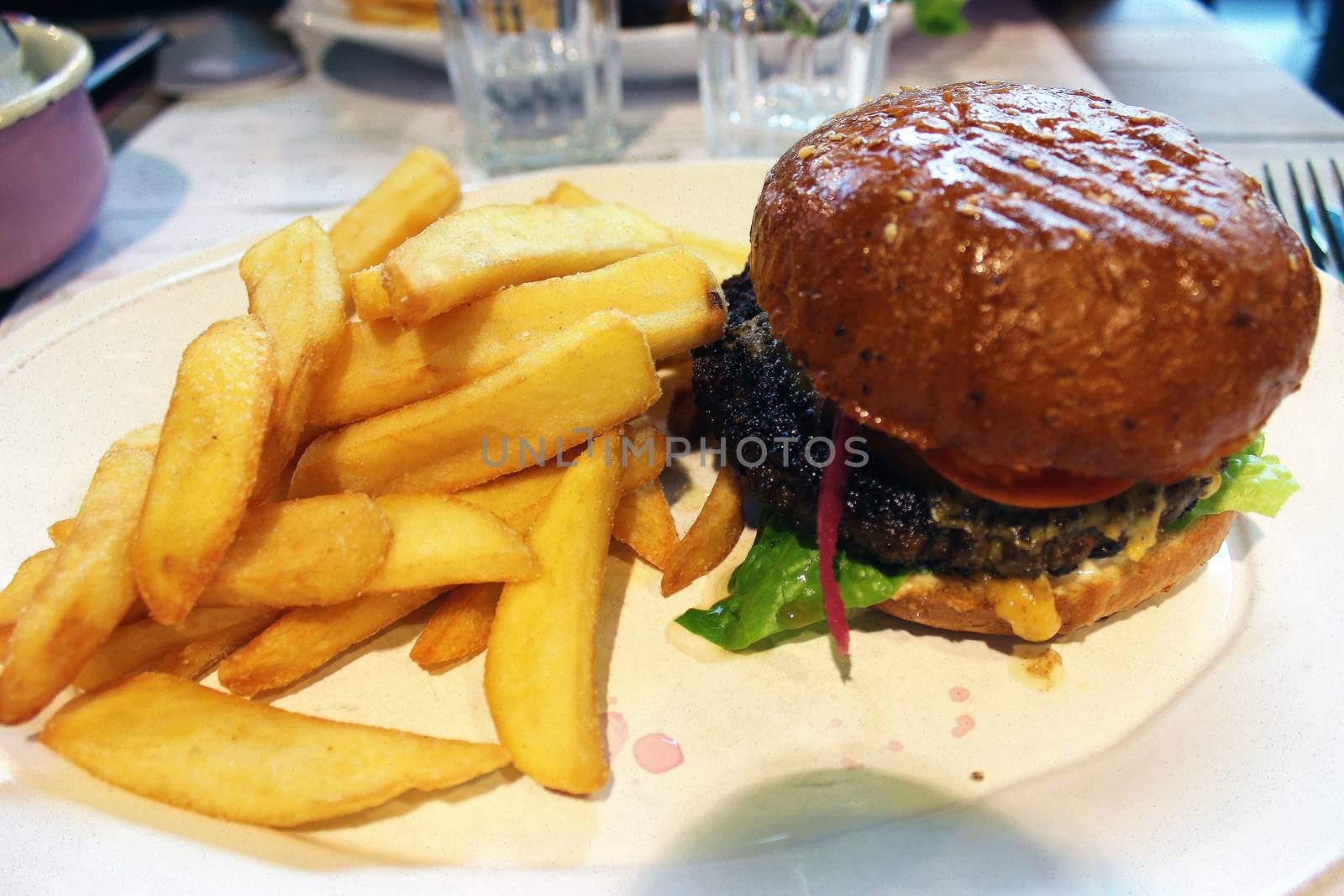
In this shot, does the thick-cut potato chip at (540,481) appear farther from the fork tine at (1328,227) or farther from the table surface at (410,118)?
the fork tine at (1328,227)

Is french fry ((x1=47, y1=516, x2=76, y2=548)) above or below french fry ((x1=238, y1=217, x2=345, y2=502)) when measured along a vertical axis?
below

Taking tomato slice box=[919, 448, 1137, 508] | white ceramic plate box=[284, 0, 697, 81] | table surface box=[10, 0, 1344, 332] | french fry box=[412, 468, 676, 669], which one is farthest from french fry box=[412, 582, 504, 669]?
white ceramic plate box=[284, 0, 697, 81]

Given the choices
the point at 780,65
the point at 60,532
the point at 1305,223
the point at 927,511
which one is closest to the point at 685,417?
the point at 927,511

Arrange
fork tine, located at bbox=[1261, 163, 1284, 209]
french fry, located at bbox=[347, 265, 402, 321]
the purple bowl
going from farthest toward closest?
fork tine, located at bbox=[1261, 163, 1284, 209] < the purple bowl < french fry, located at bbox=[347, 265, 402, 321]

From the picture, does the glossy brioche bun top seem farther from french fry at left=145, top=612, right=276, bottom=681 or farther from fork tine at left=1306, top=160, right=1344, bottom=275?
fork tine at left=1306, top=160, right=1344, bottom=275

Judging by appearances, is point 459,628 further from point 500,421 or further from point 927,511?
point 927,511

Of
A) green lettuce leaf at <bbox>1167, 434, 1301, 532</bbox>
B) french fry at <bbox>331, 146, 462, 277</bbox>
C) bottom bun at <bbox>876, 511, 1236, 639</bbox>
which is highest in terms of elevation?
french fry at <bbox>331, 146, 462, 277</bbox>

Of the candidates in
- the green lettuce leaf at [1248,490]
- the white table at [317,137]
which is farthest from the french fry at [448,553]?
the white table at [317,137]

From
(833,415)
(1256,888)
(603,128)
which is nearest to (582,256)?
(833,415)
